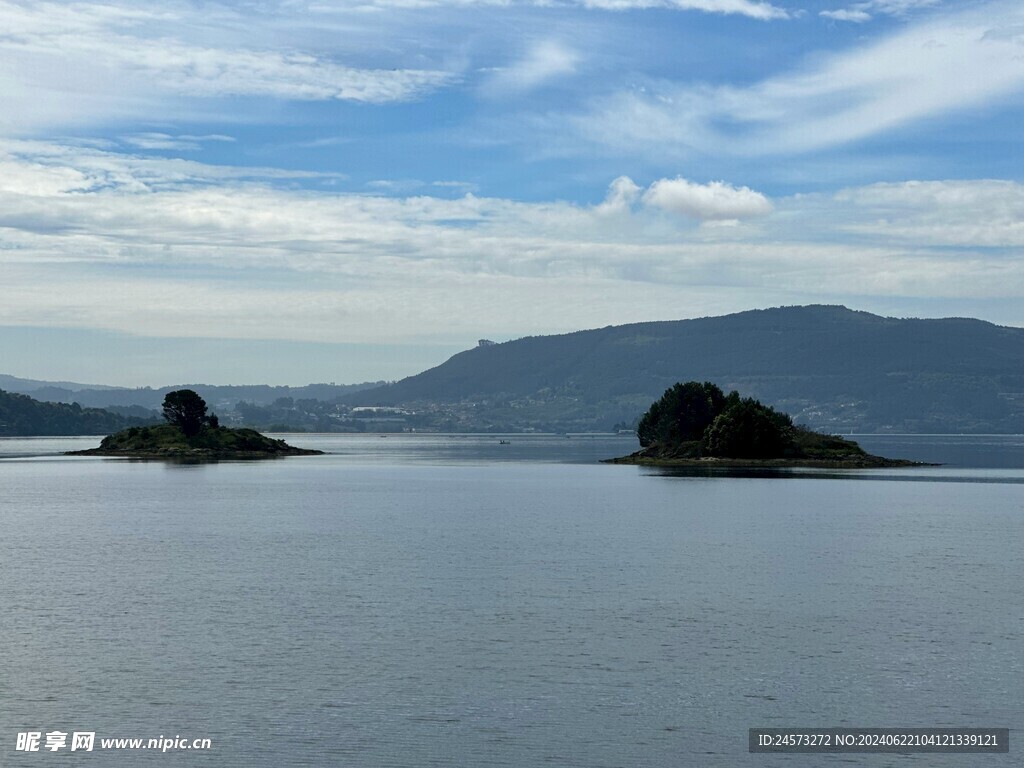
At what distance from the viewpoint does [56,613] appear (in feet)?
200

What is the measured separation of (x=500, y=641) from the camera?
5409 centimetres

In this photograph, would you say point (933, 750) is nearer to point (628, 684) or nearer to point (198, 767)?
point (628, 684)

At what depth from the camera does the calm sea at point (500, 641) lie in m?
39.3

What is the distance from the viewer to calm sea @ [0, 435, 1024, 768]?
3931 centimetres

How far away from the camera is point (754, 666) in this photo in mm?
49125

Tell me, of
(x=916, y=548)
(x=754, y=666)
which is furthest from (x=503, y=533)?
(x=754, y=666)

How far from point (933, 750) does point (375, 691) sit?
19.9 metres

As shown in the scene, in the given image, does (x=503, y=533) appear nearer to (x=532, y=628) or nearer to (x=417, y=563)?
(x=417, y=563)

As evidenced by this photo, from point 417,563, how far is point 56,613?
28.4 m

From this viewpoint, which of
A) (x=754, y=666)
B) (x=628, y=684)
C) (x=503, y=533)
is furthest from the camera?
(x=503, y=533)

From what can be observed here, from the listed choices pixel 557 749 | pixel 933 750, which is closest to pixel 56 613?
pixel 557 749

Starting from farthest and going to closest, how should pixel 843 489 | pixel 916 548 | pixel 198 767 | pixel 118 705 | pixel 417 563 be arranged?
pixel 843 489
pixel 916 548
pixel 417 563
pixel 118 705
pixel 198 767

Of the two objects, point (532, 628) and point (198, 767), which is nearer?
point (198, 767)

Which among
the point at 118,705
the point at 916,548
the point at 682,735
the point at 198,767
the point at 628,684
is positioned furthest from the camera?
the point at 916,548
